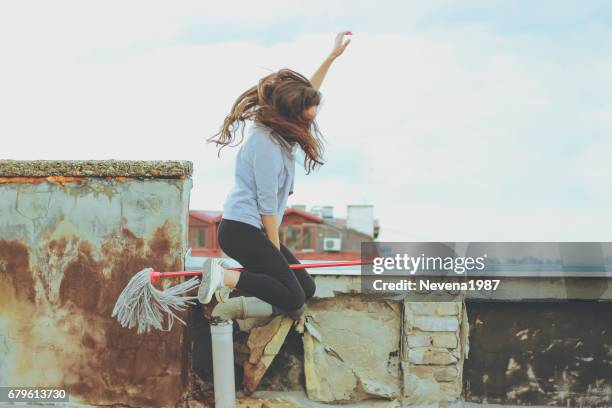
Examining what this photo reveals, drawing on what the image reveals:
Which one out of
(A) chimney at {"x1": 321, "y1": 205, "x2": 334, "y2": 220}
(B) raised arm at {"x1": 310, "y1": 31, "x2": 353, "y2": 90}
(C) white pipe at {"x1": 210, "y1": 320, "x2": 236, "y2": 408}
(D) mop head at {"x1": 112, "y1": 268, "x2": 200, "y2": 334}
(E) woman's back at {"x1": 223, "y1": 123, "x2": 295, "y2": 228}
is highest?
(A) chimney at {"x1": 321, "y1": 205, "x2": 334, "y2": 220}

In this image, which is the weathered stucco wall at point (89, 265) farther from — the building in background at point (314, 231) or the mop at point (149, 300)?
the building in background at point (314, 231)

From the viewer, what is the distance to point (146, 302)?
3.80 m

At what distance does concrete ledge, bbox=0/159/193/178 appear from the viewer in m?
4.00

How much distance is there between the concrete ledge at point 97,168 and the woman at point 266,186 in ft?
1.18

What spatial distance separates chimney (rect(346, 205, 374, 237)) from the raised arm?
36239 millimetres

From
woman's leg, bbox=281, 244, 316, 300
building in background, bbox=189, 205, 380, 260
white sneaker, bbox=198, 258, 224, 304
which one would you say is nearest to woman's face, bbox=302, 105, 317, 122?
woman's leg, bbox=281, 244, 316, 300

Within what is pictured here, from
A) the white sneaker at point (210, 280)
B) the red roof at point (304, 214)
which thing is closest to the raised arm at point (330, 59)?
the white sneaker at point (210, 280)

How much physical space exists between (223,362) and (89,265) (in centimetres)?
84

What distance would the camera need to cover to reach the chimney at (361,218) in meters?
40.5

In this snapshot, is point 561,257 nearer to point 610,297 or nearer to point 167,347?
point 610,297

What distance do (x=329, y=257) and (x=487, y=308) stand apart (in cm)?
3213

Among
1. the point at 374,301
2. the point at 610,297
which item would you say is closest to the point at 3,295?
the point at 374,301

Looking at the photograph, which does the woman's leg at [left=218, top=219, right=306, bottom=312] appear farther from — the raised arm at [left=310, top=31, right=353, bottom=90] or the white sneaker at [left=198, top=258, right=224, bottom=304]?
the raised arm at [left=310, top=31, right=353, bottom=90]

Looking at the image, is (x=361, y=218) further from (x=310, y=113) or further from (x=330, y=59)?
(x=310, y=113)
